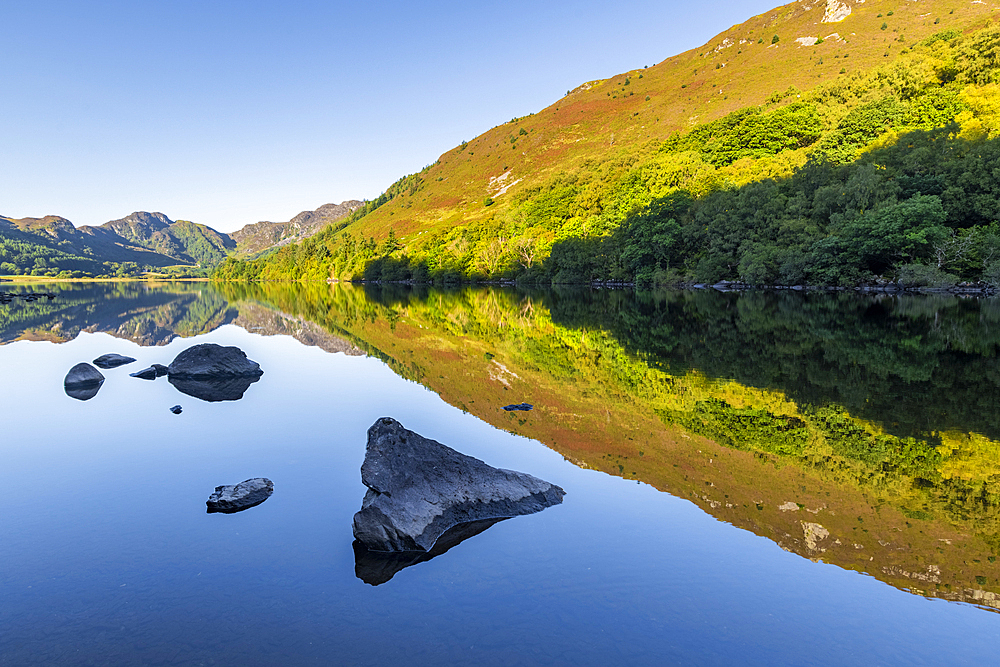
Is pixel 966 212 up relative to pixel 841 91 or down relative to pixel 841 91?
down

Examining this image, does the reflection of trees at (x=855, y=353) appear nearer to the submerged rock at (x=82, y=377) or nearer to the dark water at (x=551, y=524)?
the dark water at (x=551, y=524)

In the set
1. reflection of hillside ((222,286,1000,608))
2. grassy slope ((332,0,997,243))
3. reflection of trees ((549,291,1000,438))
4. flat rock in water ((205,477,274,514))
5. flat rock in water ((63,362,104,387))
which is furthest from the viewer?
grassy slope ((332,0,997,243))

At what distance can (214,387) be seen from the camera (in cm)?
1642

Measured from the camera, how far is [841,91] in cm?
10331

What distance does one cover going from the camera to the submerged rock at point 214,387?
1516cm

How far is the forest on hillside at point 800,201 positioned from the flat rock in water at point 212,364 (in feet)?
206

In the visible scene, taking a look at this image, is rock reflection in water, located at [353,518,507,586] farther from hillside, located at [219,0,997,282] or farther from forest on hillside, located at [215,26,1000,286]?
hillside, located at [219,0,997,282]

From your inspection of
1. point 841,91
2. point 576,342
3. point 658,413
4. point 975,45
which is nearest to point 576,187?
point 841,91

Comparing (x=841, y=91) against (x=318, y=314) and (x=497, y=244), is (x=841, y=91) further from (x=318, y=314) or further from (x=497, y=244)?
(x=318, y=314)

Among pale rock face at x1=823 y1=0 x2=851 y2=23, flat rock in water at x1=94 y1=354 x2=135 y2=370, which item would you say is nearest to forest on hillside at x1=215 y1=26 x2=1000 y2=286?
pale rock face at x1=823 y1=0 x2=851 y2=23

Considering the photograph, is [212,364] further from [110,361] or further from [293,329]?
[293,329]

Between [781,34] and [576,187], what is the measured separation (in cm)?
8952

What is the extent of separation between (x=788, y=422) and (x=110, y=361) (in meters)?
23.9

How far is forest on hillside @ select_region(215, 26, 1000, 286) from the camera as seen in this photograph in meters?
53.8
